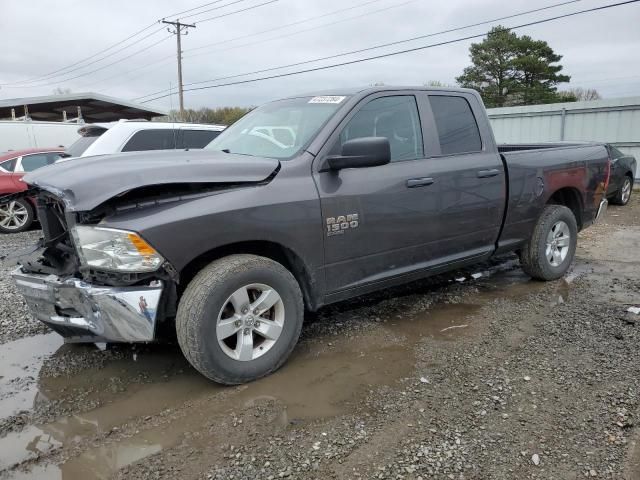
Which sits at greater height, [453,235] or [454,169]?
[454,169]

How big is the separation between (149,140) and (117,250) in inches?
196

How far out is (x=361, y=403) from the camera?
9.39ft

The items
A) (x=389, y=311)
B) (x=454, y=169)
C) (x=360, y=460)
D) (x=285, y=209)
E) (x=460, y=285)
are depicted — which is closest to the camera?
(x=360, y=460)

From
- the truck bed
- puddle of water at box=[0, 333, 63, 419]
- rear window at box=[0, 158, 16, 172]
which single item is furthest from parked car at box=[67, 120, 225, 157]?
the truck bed

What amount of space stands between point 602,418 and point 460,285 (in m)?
2.52

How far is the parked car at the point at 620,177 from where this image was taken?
10.7 meters

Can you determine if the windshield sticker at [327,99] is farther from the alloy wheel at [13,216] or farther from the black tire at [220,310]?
the alloy wheel at [13,216]

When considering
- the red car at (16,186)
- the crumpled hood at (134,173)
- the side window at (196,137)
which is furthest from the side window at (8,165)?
the crumpled hood at (134,173)

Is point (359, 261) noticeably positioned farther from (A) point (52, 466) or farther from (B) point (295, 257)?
(A) point (52, 466)

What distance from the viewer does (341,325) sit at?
13.3 ft

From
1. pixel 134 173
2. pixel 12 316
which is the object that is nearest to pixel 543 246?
pixel 134 173

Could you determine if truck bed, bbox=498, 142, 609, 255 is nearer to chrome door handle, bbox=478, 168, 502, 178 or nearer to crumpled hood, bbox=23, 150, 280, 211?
chrome door handle, bbox=478, 168, 502, 178

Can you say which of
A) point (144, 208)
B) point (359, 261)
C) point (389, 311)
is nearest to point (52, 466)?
point (144, 208)

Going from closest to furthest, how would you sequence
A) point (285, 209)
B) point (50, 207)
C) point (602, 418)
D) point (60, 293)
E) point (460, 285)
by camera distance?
point (602, 418)
point (60, 293)
point (285, 209)
point (50, 207)
point (460, 285)
